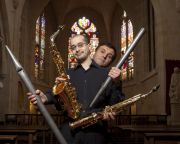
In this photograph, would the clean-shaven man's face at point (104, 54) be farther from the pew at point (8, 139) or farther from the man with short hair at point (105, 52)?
the pew at point (8, 139)

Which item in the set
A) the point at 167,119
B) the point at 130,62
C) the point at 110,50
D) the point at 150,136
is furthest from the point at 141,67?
the point at 110,50

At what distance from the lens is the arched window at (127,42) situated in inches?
901

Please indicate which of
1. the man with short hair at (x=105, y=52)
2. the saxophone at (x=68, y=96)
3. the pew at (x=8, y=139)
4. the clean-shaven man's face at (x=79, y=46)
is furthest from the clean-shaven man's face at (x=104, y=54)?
the pew at (x=8, y=139)

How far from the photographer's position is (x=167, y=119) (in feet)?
44.4

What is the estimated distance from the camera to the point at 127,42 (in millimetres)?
23891

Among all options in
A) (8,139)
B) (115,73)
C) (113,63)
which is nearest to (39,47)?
(113,63)

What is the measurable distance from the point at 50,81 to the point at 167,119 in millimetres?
12738

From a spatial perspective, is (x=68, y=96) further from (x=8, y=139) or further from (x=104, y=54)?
(x=8, y=139)

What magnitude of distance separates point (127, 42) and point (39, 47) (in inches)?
250

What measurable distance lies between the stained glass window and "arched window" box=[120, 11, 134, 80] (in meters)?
5.84

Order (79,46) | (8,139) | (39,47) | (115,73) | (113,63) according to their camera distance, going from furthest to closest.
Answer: (39,47), (113,63), (8,139), (79,46), (115,73)

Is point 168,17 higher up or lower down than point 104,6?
lower down

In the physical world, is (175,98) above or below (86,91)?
above

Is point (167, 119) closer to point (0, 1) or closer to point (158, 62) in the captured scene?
point (158, 62)
